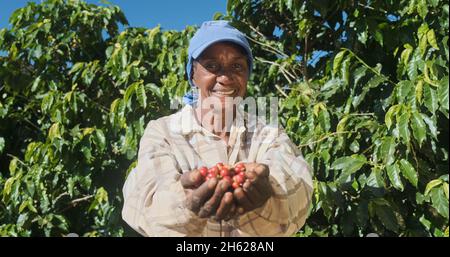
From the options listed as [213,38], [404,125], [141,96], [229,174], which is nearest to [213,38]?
[213,38]

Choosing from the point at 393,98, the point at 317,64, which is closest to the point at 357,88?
the point at 393,98

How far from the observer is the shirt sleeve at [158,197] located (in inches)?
31.2

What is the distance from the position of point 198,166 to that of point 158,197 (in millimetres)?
100

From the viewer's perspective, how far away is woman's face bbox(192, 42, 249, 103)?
2.97 feet

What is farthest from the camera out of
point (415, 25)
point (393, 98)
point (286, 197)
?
point (415, 25)

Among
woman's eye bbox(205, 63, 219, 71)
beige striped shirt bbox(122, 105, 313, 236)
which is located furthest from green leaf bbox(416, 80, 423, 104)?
woman's eye bbox(205, 63, 219, 71)

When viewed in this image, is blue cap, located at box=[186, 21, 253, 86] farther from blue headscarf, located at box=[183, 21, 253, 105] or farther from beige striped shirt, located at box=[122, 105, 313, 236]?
beige striped shirt, located at box=[122, 105, 313, 236]

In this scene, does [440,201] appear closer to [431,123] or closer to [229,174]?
[431,123]

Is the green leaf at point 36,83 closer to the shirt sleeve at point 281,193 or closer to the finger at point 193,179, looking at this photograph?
the shirt sleeve at point 281,193

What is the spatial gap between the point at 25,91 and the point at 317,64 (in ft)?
4.30

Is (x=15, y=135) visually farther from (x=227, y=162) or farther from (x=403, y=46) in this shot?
(x=227, y=162)

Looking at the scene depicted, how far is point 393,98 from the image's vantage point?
5.85 ft

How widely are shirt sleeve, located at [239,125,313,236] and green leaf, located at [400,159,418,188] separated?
0.80 meters
